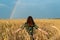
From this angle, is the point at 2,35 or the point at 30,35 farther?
the point at 2,35

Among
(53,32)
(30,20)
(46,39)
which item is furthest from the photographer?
(53,32)

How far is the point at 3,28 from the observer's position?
941 cm

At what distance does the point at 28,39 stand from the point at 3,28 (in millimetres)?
1446

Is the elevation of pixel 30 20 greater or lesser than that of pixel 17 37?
greater

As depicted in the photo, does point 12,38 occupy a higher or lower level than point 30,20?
lower

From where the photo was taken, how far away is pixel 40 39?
29.0 feet

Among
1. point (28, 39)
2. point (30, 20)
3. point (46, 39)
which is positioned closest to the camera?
point (30, 20)

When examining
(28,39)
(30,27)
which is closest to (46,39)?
(28,39)

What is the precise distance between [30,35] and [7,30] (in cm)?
122

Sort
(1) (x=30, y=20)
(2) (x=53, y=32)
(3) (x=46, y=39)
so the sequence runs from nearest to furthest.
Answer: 1. (1) (x=30, y=20)
2. (3) (x=46, y=39)
3. (2) (x=53, y=32)

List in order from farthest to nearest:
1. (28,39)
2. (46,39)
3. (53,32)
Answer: (53,32) < (46,39) < (28,39)

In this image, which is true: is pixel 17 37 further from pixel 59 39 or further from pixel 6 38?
pixel 59 39

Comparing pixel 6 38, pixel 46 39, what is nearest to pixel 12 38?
pixel 6 38

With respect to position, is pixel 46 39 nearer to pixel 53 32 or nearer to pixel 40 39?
pixel 40 39
